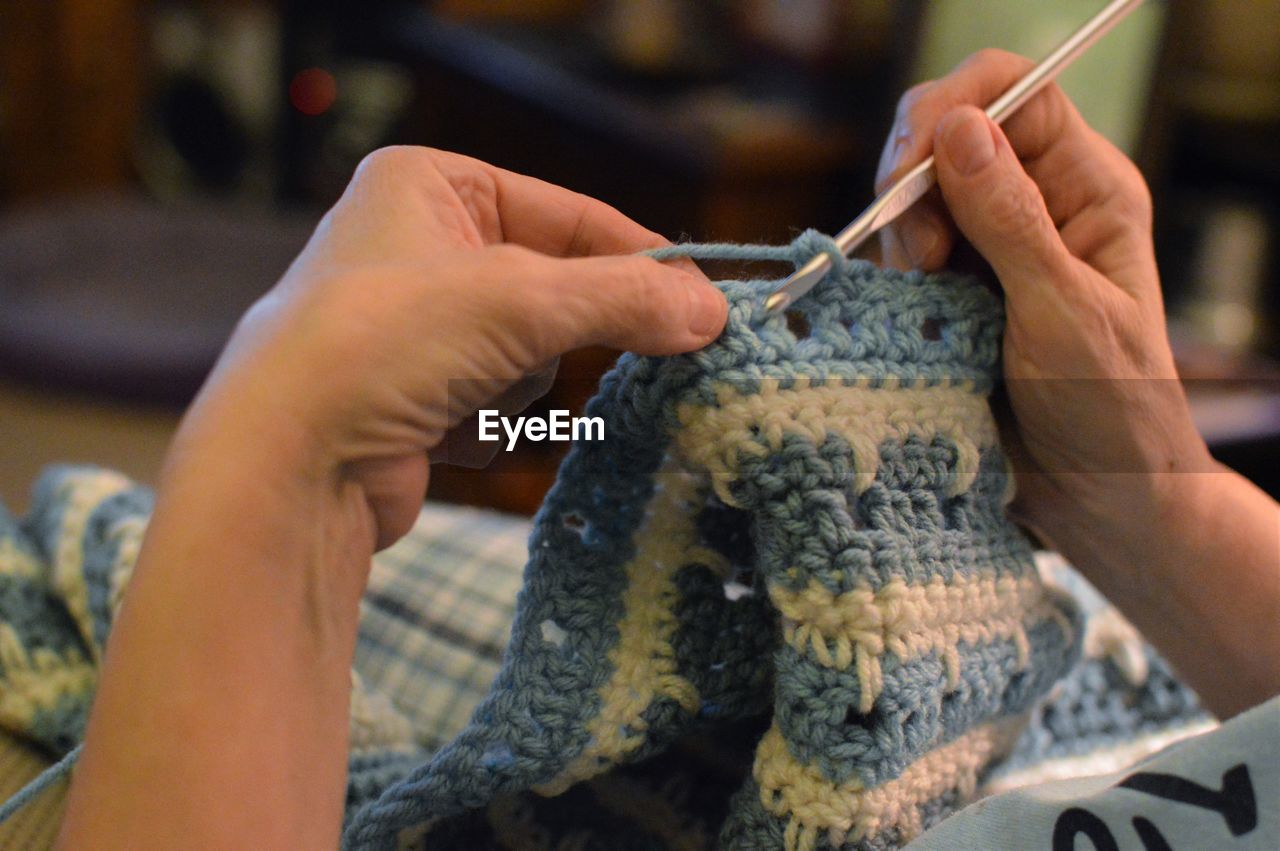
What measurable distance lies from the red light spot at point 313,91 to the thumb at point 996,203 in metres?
2.15

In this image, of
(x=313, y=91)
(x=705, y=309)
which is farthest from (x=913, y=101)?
(x=313, y=91)

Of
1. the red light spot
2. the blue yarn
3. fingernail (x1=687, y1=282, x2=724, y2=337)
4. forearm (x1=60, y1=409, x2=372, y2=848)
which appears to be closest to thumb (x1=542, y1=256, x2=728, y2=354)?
fingernail (x1=687, y1=282, x2=724, y2=337)

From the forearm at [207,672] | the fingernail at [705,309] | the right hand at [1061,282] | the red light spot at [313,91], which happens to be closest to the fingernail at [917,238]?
the right hand at [1061,282]

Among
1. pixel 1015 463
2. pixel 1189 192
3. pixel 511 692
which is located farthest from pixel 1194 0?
pixel 511 692

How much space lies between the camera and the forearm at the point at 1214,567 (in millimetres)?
662

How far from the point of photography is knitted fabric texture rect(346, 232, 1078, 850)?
1.64ft

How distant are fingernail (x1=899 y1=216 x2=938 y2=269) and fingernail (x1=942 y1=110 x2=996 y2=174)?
0.04m

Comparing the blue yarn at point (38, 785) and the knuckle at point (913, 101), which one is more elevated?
the knuckle at point (913, 101)

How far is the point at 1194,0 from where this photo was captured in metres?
1.53

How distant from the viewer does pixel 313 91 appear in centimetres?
254

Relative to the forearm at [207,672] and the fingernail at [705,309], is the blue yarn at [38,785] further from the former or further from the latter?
the fingernail at [705,309]

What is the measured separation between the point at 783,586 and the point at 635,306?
15 cm

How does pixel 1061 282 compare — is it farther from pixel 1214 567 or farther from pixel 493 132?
pixel 493 132

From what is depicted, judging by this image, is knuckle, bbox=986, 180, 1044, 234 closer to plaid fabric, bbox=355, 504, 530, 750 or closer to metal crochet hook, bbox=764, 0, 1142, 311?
metal crochet hook, bbox=764, 0, 1142, 311
